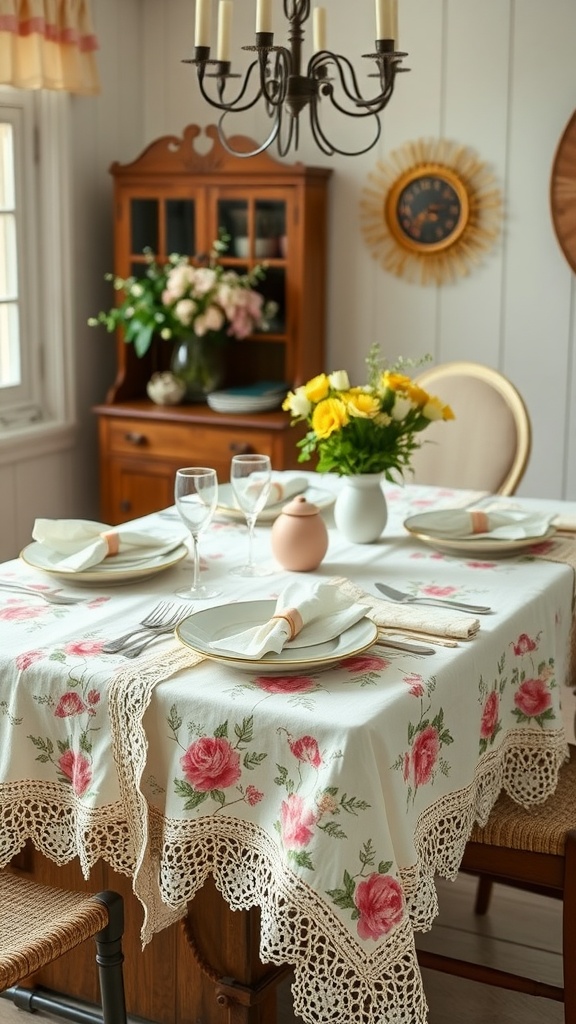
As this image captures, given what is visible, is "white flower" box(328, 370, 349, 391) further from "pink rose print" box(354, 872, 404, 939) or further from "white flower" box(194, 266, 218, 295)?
"white flower" box(194, 266, 218, 295)

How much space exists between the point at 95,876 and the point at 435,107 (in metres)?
2.99

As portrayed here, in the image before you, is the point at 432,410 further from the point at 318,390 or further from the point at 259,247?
the point at 259,247

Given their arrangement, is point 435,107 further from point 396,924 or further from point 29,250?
point 396,924

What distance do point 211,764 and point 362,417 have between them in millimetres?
877

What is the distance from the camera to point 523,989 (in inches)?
74.4

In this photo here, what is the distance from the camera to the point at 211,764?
1.58 meters

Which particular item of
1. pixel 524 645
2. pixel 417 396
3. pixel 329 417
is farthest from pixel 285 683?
pixel 417 396

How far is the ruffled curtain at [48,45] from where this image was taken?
3.75 m

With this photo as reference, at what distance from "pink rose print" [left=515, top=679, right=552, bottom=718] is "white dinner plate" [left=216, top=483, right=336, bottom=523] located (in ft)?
2.45

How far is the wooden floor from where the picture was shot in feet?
7.16

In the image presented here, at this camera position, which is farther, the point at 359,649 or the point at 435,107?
the point at 435,107

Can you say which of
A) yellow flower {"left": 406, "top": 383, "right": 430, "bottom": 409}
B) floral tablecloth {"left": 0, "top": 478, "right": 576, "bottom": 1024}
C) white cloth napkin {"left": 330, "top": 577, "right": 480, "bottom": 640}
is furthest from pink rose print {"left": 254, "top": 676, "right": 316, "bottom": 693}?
yellow flower {"left": 406, "top": 383, "right": 430, "bottom": 409}

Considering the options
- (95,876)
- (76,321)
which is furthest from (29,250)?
(95,876)

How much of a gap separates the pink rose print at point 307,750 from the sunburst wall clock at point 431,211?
9.39ft
